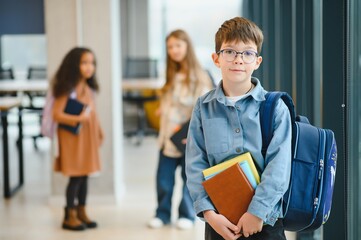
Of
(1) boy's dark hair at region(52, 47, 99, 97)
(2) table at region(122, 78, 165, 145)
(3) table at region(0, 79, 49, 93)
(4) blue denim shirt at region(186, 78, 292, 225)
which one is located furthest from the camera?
(2) table at region(122, 78, 165, 145)

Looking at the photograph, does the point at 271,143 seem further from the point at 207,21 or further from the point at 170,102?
the point at 207,21

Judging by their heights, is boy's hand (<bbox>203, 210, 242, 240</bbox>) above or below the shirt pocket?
below

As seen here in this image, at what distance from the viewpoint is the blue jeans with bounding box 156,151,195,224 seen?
5.04 meters

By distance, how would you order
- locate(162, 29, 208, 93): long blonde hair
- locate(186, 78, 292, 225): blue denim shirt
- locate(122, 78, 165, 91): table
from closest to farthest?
locate(186, 78, 292, 225): blue denim shirt < locate(162, 29, 208, 93): long blonde hair < locate(122, 78, 165, 91): table

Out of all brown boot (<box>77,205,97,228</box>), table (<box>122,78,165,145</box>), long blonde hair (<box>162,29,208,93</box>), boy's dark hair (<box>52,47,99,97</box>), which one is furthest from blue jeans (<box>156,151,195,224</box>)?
table (<box>122,78,165,145</box>)

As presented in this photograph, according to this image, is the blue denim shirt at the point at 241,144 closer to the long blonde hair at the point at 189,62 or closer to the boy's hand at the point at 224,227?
the boy's hand at the point at 224,227

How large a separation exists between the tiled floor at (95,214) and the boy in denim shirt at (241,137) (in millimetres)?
2651

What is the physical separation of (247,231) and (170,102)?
2.77 m

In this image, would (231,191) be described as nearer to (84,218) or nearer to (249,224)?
(249,224)

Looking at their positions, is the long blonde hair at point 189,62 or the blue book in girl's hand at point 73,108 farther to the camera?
the blue book in girl's hand at point 73,108

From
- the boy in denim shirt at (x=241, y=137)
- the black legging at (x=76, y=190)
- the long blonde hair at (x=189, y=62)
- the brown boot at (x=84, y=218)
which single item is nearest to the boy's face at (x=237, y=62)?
the boy in denim shirt at (x=241, y=137)

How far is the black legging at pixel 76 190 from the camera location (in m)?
5.06

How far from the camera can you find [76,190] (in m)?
5.08

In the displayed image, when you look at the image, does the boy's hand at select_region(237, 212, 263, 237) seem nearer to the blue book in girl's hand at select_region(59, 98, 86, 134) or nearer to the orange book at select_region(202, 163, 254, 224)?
the orange book at select_region(202, 163, 254, 224)
